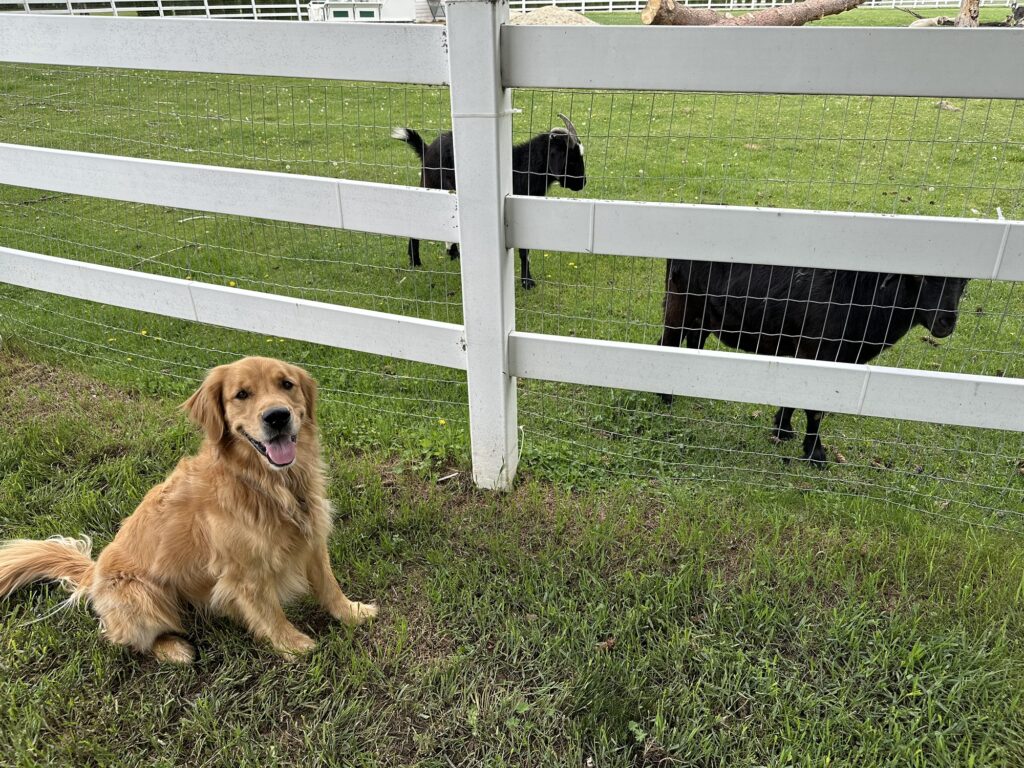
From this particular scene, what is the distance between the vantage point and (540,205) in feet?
8.89

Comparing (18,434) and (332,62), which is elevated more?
(332,62)

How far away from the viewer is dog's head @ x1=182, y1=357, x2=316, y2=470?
7.63 feet

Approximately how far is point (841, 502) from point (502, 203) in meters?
2.13

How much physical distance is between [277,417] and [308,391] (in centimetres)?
28

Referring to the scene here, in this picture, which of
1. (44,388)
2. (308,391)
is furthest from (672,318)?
(44,388)

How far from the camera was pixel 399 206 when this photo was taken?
9.45 ft

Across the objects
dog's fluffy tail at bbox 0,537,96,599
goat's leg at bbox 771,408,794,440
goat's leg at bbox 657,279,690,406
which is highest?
goat's leg at bbox 657,279,690,406

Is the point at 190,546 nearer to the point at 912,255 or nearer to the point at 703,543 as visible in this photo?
the point at 703,543

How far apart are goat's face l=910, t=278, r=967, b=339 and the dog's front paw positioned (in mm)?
3018

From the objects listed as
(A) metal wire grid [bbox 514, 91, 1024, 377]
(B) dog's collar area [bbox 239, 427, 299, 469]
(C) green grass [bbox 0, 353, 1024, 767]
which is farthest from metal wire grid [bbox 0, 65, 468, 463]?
(B) dog's collar area [bbox 239, 427, 299, 469]

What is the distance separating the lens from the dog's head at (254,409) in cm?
232

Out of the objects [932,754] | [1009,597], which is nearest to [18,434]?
[932,754]

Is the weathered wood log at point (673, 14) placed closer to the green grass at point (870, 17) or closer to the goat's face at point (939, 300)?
the green grass at point (870, 17)

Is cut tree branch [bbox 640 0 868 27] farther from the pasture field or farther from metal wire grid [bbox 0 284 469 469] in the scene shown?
metal wire grid [bbox 0 284 469 469]
